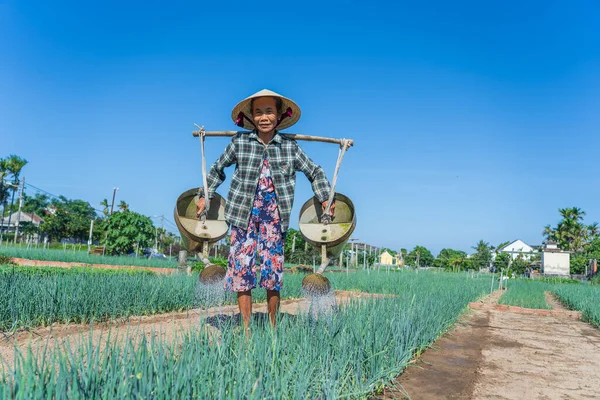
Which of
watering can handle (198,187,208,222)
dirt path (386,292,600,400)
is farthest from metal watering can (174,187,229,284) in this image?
dirt path (386,292,600,400)

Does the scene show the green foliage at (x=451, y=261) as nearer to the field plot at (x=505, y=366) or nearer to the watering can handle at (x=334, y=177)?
the field plot at (x=505, y=366)

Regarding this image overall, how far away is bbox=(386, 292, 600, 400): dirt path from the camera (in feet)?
6.39

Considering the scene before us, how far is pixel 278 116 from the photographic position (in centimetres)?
299

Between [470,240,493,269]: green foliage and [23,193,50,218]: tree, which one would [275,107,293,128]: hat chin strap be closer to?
[470,240,493,269]: green foliage

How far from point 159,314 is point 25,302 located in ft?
3.76

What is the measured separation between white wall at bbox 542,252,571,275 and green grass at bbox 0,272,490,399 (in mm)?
40014

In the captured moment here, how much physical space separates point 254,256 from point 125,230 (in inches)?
590

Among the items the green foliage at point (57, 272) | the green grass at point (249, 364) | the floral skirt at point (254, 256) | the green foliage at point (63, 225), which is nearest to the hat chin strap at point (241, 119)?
the floral skirt at point (254, 256)

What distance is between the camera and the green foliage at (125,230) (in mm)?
16469

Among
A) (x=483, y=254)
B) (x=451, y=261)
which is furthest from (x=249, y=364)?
(x=483, y=254)

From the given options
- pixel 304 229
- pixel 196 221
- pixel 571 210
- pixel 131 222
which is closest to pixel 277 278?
pixel 304 229

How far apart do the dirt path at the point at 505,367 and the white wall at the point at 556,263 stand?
124 feet

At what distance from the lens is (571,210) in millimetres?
46000

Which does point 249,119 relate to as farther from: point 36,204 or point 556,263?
point 36,204
